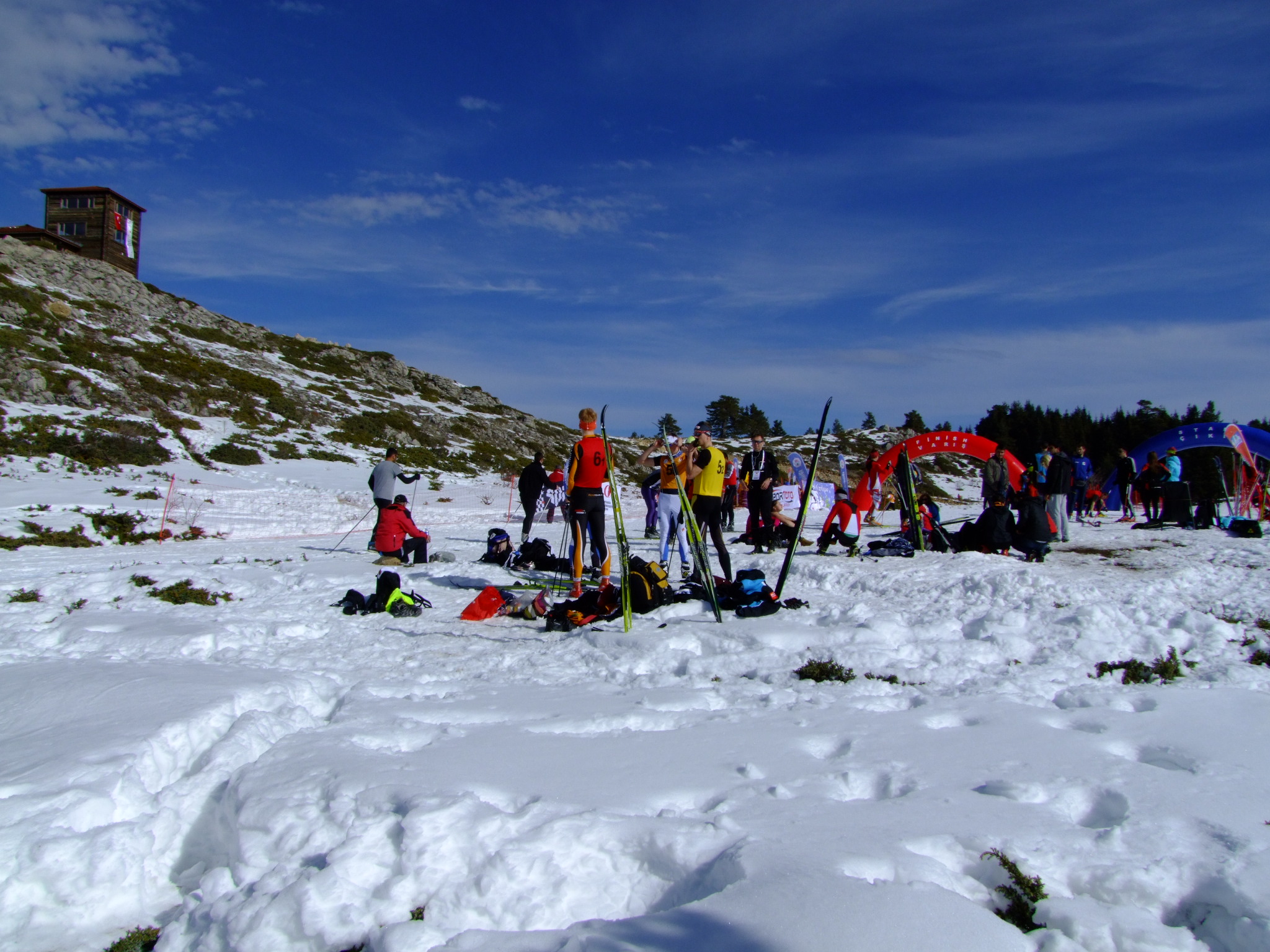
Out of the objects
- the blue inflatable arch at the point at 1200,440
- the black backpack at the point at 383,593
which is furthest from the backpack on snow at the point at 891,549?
the blue inflatable arch at the point at 1200,440

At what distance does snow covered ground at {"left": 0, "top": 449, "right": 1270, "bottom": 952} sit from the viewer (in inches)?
97.3

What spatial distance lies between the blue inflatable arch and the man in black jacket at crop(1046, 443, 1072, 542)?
769 cm

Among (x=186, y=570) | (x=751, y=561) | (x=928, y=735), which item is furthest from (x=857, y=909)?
(x=186, y=570)

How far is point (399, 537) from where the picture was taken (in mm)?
10773

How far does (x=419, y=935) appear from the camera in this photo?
2.42 metres

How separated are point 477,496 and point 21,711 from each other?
69.1ft

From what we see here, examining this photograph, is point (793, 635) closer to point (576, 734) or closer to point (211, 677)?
point (576, 734)

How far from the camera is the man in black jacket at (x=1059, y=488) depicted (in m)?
12.6

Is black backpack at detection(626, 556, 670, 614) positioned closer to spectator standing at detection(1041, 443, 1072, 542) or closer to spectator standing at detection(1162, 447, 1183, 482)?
spectator standing at detection(1041, 443, 1072, 542)

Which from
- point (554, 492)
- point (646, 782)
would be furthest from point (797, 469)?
point (646, 782)

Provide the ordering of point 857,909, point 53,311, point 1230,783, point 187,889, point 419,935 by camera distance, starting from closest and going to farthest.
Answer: point 857,909 < point 419,935 < point 187,889 < point 1230,783 < point 53,311

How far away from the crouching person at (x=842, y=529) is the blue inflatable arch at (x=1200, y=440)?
497 inches

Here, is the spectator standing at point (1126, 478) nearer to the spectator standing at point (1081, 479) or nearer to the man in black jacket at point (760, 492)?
the spectator standing at point (1081, 479)

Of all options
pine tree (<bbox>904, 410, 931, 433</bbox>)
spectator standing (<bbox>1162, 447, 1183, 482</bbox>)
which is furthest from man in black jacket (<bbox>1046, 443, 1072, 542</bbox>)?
pine tree (<bbox>904, 410, 931, 433</bbox>)
